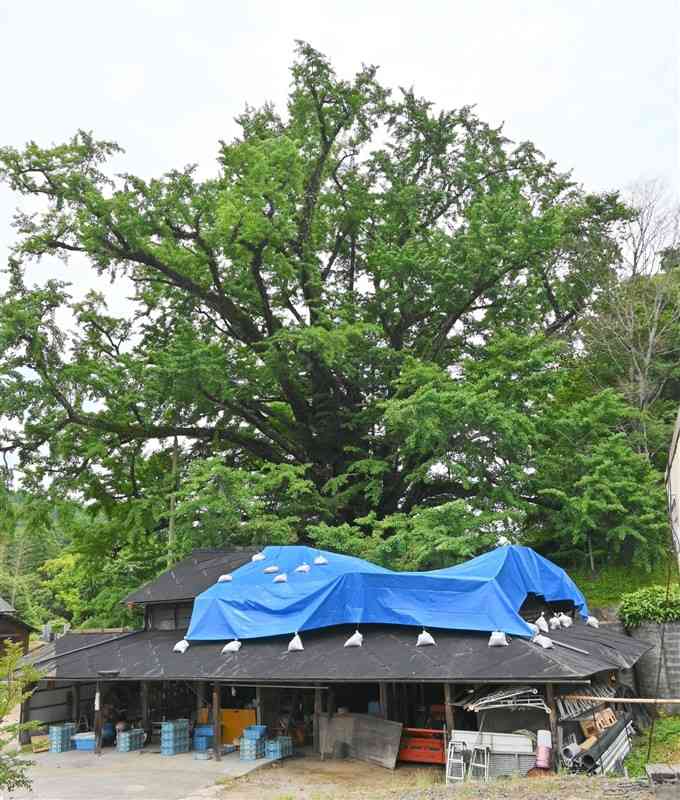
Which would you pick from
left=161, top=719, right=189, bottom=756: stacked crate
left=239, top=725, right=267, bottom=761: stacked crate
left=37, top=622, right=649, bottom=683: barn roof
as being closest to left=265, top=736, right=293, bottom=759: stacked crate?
left=239, top=725, right=267, bottom=761: stacked crate

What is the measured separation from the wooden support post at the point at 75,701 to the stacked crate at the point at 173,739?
4.27m

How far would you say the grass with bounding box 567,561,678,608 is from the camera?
22.5 metres

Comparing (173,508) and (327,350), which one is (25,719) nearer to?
(173,508)

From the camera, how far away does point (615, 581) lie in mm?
23328

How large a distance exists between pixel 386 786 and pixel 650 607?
32.3 ft

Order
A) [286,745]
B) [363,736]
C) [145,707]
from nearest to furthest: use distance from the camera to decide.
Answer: [363,736] < [286,745] < [145,707]

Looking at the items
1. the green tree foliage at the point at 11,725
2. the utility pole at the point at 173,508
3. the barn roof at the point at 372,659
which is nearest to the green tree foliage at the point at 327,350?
the utility pole at the point at 173,508

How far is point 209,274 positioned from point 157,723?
14.6 meters

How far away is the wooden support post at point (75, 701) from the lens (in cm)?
1934

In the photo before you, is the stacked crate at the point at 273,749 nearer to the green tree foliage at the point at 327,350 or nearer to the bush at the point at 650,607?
the green tree foliage at the point at 327,350

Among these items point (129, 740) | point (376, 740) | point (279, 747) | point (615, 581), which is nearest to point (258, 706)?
point (279, 747)

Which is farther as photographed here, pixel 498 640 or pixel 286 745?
pixel 286 745

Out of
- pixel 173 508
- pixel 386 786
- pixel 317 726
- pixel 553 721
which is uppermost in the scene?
pixel 173 508

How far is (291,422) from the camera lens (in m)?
28.4
